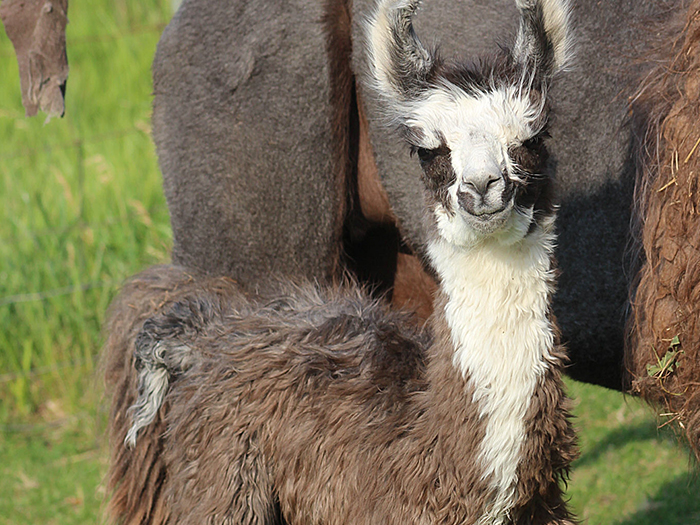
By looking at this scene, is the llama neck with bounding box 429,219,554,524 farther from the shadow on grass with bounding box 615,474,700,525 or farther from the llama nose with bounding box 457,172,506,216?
the shadow on grass with bounding box 615,474,700,525

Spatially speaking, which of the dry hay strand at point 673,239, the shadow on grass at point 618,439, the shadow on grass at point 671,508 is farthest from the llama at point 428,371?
the shadow on grass at point 618,439

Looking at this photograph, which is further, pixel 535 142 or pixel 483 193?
pixel 535 142

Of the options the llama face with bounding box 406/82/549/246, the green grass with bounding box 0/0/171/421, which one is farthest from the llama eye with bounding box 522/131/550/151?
the green grass with bounding box 0/0/171/421

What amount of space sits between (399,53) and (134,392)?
1.43 metres

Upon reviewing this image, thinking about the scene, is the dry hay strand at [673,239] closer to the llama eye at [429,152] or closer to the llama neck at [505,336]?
the llama neck at [505,336]

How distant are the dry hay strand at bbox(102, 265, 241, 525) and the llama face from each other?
118 cm

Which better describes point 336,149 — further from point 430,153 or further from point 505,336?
point 505,336

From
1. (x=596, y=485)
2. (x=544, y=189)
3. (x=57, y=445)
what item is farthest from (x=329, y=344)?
(x=57, y=445)

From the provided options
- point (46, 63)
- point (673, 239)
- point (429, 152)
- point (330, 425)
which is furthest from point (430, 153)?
point (46, 63)

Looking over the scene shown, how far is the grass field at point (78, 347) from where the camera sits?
4.17m

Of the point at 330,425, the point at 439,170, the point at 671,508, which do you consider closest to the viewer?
the point at 439,170

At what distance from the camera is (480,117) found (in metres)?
1.89

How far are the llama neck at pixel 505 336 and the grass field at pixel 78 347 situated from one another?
5.74ft

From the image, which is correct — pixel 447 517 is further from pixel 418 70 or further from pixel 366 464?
pixel 418 70
